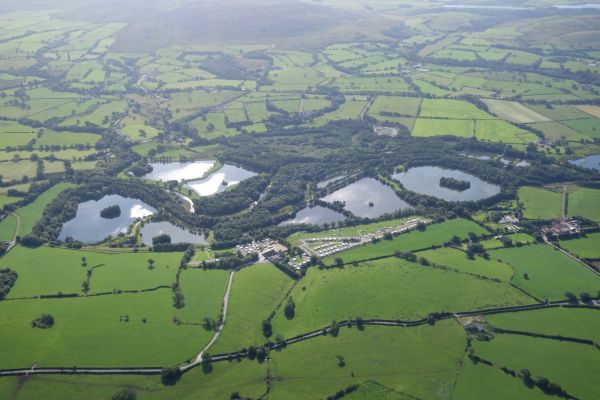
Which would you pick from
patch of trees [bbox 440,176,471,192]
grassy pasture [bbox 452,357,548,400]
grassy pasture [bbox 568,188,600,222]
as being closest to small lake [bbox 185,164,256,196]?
patch of trees [bbox 440,176,471,192]

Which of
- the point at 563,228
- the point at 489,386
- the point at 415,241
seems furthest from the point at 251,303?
the point at 563,228

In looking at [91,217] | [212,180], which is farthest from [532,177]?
[91,217]

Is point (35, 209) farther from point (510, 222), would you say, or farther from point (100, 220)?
point (510, 222)

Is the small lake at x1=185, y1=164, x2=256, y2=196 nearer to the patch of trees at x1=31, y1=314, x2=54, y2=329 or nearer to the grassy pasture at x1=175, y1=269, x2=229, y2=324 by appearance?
the grassy pasture at x1=175, y1=269, x2=229, y2=324

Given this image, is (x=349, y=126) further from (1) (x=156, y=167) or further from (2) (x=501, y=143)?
(1) (x=156, y=167)

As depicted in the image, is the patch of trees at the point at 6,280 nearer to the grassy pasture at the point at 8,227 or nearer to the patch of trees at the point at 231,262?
the grassy pasture at the point at 8,227

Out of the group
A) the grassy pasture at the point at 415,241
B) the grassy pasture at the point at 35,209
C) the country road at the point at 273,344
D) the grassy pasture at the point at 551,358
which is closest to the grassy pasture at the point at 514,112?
the grassy pasture at the point at 415,241

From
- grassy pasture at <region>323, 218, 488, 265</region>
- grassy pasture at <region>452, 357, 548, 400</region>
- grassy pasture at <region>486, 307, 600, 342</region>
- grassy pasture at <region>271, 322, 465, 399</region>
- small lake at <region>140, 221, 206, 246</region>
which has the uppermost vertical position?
grassy pasture at <region>271, 322, 465, 399</region>
